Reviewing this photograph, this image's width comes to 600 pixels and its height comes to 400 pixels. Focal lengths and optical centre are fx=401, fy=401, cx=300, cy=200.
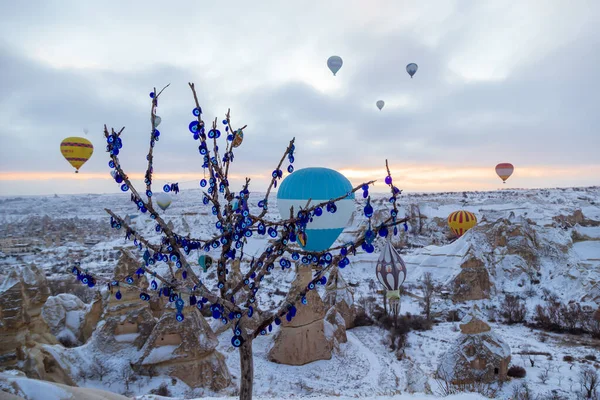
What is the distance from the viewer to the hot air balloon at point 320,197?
41.4 feet

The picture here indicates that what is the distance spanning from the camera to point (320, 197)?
41.1 feet

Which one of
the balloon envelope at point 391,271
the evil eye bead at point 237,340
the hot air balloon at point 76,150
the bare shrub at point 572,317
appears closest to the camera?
the evil eye bead at point 237,340

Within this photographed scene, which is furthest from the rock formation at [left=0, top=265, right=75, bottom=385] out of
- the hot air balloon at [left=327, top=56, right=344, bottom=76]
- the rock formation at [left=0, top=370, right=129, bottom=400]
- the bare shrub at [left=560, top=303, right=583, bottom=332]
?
the bare shrub at [left=560, top=303, right=583, bottom=332]

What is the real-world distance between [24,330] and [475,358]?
39.5 feet

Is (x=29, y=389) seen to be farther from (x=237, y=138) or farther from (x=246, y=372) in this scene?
(x=237, y=138)

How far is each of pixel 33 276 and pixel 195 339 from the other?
4.60m

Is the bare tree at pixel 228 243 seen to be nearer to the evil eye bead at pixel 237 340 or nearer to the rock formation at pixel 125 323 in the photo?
the evil eye bead at pixel 237 340

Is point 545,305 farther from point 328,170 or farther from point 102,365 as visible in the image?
point 102,365

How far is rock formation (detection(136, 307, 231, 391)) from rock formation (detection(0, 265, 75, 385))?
196cm

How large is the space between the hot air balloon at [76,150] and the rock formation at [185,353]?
13.2 meters

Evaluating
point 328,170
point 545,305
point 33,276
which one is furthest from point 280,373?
point 545,305

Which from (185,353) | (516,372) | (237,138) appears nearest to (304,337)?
(185,353)

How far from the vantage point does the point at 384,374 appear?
494 inches

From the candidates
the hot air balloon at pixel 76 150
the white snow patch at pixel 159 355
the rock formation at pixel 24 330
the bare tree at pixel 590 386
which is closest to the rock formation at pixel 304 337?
the white snow patch at pixel 159 355
